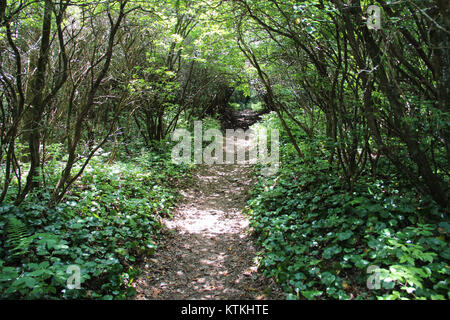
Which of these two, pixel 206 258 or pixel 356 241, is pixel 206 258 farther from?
pixel 356 241

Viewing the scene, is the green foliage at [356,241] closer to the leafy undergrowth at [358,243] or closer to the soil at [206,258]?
the leafy undergrowth at [358,243]

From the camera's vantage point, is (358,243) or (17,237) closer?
(17,237)

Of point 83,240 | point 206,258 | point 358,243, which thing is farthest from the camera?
point 206,258

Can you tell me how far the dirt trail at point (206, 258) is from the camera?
12.0ft

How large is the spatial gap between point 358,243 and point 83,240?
11.8 ft

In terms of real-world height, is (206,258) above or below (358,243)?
below

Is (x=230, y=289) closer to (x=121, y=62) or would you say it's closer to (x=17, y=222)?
(x=17, y=222)

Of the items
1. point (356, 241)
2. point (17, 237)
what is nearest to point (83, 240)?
point (17, 237)

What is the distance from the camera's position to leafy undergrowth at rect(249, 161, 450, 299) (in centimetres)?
277

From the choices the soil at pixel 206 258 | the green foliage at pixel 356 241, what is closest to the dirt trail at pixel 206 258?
the soil at pixel 206 258

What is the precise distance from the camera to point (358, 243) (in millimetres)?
3586

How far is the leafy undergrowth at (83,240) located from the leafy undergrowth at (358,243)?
1.96 meters

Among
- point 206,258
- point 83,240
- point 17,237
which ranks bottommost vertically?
point 206,258
